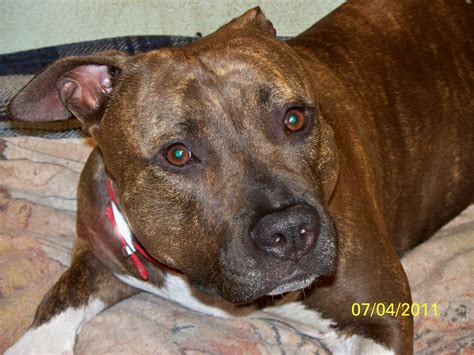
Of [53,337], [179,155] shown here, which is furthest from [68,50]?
[179,155]

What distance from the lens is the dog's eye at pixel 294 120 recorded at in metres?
3.53

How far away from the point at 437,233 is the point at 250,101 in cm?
186

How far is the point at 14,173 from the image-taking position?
5211 millimetres

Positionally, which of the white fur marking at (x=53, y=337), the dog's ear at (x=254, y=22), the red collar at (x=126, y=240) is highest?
the dog's ear at (x=254, y=22)

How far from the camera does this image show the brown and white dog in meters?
3.36

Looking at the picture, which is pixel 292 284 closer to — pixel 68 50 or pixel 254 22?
pixel 254 22

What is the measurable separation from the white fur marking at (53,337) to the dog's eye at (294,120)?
4.88 feet

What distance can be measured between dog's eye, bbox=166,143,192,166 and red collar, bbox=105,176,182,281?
655 mm

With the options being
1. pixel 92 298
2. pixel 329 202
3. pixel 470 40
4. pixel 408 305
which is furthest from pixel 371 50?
pixel 92 298

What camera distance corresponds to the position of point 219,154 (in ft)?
11.1

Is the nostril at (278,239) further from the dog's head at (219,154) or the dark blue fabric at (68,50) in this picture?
the dark blue fabric at (68,50)

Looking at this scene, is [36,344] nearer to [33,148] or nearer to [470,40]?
[33,148]

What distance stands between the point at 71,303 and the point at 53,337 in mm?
196
